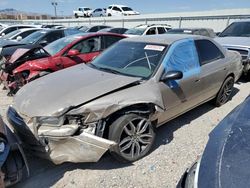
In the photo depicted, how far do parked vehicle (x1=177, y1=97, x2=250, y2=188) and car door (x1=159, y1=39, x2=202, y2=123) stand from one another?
1428 millimetres

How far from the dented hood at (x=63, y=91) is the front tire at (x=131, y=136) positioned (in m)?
0.43

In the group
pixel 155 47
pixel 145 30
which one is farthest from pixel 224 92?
pixel 145 30

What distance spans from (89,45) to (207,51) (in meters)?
3.53

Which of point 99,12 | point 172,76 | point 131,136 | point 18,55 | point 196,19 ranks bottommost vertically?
point 131,136

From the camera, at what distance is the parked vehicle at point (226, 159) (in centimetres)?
155

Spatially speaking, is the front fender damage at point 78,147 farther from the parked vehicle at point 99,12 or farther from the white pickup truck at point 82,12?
the white pickup truck at point 82,12

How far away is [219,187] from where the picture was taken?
1.50 m

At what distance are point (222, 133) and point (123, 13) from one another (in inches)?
1278

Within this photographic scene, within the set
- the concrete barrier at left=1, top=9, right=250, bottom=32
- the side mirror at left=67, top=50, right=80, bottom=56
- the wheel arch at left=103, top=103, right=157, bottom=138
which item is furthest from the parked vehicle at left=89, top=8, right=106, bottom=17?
the wheel arch at left=103, top=103, right=157, bottom=138

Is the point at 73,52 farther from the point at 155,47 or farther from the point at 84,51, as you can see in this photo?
the point at 155,47

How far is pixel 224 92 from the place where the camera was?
5203 mm

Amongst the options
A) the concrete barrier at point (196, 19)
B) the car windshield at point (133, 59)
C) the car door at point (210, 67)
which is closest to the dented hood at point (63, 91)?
the car windshield at point (133, 59)

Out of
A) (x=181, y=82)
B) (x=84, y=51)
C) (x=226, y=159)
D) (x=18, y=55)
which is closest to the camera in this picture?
(x=226, y=159)

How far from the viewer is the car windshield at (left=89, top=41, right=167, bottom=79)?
3.63 metres
